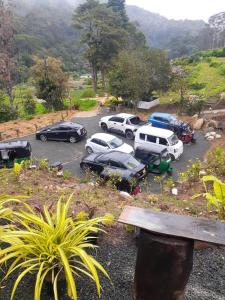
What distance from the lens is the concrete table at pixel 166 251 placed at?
3574 millimetres

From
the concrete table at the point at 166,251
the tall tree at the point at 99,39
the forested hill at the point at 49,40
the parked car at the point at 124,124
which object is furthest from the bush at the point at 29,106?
the forested hill at the point at 49,40

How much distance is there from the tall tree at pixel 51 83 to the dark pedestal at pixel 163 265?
1114 inches

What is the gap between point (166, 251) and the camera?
3.58 m

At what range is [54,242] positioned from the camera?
4168 millimetres

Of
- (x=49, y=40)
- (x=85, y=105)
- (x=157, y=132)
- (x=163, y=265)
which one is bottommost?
(x=85, y=105)

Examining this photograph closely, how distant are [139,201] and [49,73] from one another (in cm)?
2585

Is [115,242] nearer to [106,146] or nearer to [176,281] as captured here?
[176,281]

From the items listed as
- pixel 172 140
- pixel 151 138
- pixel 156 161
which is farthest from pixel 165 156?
pixel 151 138

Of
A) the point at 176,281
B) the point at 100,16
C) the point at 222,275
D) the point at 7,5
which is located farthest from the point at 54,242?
the point at 100,16

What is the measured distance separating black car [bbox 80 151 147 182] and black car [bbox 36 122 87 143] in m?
5.13

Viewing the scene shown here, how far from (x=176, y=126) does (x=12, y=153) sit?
422 inches

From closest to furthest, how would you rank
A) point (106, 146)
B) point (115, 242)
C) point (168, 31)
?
point (115, 242), point (106, 146), point (168, 31)

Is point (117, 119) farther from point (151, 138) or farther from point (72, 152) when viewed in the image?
point (72, 152)

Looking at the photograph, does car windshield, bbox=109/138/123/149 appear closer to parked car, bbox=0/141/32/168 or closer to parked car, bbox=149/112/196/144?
parked car, bbox=0/141/32/168
